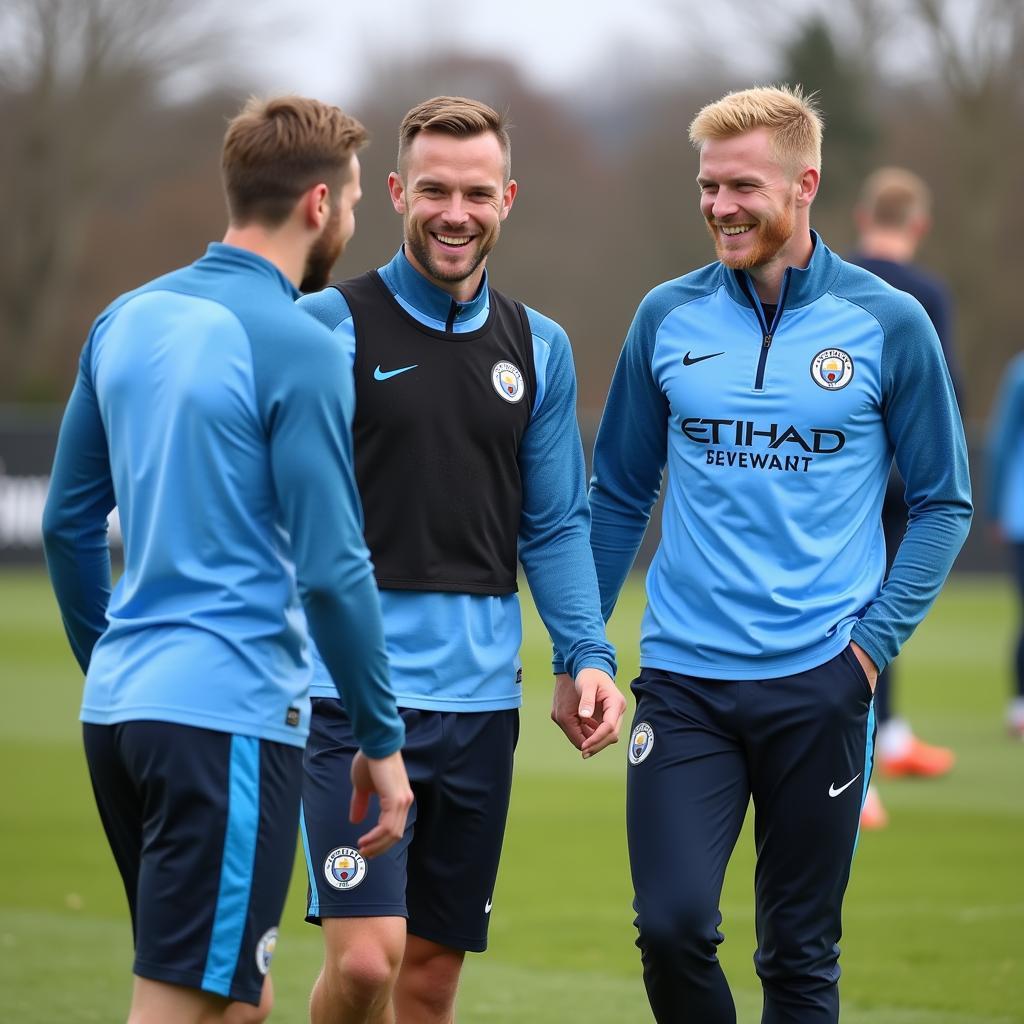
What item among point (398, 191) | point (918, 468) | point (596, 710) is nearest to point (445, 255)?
point (398, 191)

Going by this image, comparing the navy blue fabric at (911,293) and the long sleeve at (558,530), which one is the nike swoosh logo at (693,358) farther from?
the navy blue fabric at (911,293)

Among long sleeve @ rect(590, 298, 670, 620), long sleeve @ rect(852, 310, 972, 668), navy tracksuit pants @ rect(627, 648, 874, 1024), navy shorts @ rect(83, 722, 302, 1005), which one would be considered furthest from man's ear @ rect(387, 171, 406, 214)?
navy shorts @ rect(83, 722, 302, 1005)

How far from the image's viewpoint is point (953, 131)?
37.8 metres

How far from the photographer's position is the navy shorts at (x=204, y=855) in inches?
131

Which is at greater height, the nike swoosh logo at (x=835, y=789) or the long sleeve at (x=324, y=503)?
the long sleeve at (x=324, y=503)

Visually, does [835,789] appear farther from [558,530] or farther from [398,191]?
[398,191]

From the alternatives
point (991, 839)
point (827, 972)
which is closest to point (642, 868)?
point (827, 972)

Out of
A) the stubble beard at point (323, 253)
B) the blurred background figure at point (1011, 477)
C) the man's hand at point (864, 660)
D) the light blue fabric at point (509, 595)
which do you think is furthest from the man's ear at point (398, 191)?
the blurred background figure at point (1011, 477)

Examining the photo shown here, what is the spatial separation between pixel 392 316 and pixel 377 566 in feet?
2.11

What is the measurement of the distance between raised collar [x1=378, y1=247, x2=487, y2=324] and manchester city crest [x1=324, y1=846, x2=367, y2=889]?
4.42ft

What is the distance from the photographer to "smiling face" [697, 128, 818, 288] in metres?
4.43

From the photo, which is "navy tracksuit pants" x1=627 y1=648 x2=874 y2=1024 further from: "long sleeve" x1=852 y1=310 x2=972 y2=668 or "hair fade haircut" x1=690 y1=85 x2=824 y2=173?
"hair fade haircut" x1=690 y1=85 x2=824 y2=173

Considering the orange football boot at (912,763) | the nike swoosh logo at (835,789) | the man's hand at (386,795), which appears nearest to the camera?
the man's hand at (386,795)

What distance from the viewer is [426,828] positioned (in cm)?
450
